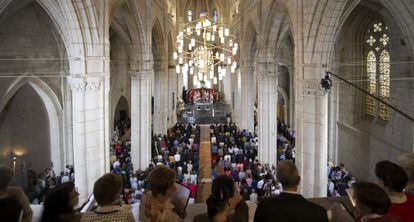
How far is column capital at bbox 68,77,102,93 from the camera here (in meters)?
12.1

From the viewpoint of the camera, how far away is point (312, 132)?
538 inches

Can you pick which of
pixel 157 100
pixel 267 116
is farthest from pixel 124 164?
pixel 157 100

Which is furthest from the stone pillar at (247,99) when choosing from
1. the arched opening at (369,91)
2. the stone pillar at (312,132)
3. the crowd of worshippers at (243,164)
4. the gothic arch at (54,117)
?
the stone pillar at (312,132)

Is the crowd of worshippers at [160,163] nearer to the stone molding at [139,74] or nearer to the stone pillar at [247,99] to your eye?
the stone pillar at [247,99]

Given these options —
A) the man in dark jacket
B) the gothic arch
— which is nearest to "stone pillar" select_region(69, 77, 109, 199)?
the gothic arch

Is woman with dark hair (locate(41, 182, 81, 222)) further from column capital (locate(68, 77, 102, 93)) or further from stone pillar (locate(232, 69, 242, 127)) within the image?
stone pillar (locate(232, 69, 242, 127))

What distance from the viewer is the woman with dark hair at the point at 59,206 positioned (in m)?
3.67

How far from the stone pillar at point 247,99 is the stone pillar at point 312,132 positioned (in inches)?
574

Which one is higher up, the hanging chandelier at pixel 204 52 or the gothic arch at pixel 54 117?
the hanging chandelier at pixel 204 52

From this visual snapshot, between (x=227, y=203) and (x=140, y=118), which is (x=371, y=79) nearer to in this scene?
(x=140, y=118)

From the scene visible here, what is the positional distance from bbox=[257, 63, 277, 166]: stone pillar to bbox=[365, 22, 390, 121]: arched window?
16.3ft

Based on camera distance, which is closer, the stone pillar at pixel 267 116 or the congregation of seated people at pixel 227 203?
the congregation of seated people at pixel 227 203

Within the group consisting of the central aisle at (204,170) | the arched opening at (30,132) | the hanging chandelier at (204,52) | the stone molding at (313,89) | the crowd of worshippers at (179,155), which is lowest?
the central aisle at (204,170)

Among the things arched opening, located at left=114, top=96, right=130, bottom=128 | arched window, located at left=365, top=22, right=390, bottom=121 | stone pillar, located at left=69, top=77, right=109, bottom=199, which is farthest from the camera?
arched opening, located at left=114, top=96, right=130, bottom=128
